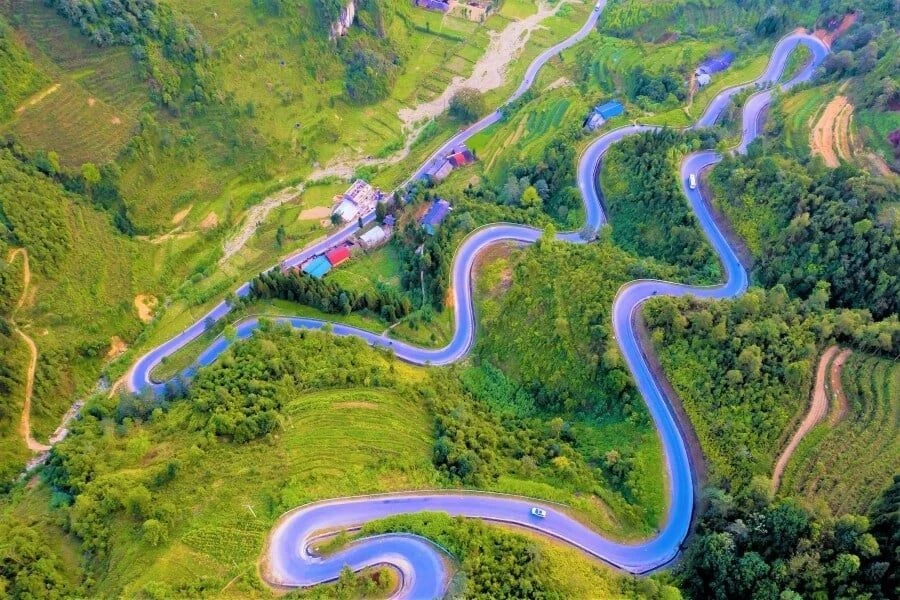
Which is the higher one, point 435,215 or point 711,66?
point 711,66

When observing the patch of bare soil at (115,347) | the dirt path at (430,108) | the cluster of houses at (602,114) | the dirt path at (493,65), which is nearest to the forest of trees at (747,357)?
the cluster of houses at (602,114)

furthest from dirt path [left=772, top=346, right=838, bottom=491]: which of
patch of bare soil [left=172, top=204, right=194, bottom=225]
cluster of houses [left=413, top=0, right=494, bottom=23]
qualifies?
cluster of houses [left=413, top=0, right=494, bottom=23]

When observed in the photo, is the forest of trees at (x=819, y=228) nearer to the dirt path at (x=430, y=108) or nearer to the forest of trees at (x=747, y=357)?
the forest of trees at (x=747, y=357)

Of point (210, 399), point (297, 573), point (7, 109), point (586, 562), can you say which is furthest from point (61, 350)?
point (586, 562)

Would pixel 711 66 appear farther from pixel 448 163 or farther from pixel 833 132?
pixel 448 163

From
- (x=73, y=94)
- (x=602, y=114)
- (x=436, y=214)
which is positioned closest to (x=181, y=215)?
(x=73, y=94)

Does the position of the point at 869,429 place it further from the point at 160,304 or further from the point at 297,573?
the point at 160,304

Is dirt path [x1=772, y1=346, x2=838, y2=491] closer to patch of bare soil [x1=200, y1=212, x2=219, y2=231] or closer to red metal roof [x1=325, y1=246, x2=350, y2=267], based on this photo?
red metal roof [x1=325, y1=246, x2=350, y2=267]
